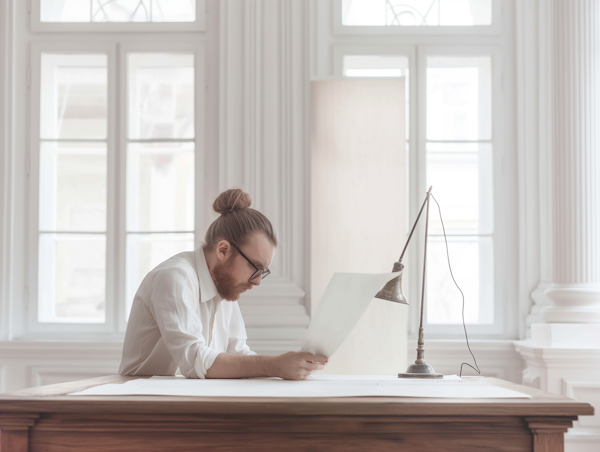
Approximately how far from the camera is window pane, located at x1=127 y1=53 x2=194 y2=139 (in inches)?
160

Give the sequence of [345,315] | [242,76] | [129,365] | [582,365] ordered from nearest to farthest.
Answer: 1. [345,315]
2. [129,365]
3. [582,365]
4. [242,76]

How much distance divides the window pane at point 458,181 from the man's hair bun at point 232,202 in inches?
78.7

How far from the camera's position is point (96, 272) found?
13.3 ft

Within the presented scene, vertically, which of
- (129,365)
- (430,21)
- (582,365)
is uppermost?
(430,21)

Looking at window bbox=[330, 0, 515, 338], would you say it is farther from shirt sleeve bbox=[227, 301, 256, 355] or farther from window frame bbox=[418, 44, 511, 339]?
shirt sleeve bbox=[227, 301, 256, 355]

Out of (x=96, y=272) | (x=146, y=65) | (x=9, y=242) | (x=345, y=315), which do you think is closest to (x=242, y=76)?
(x=146, y=65)

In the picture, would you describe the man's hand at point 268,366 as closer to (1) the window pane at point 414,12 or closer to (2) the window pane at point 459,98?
(2) the window pane at point 459,98

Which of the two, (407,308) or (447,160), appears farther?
(447,160)

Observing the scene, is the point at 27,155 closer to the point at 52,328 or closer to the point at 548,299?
the point at 52,328

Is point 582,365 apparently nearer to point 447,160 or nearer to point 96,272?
point 447,160

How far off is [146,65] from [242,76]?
72 centimetres

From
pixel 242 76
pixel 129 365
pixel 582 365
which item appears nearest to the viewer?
pixel 129 365

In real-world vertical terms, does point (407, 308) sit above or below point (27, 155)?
below

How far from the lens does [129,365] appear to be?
2227 millimetres
